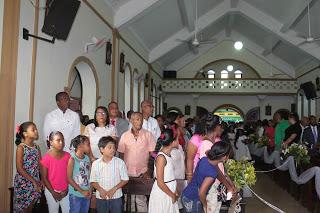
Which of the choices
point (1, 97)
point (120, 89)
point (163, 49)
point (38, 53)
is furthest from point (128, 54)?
point (1, 97)

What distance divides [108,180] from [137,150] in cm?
110

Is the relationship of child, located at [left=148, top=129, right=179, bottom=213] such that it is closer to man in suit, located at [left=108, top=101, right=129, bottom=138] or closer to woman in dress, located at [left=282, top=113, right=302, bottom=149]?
man in suit, located at [left=108, top=101, right=129, bottom=138]

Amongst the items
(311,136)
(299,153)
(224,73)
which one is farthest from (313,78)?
(299,153)

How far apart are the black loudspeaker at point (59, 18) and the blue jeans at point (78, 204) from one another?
2792 millimetres

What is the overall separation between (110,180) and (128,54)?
8468mm

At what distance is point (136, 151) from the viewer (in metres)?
5.35

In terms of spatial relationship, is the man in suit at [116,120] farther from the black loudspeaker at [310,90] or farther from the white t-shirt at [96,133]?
the black loudspeaker at [310,90]

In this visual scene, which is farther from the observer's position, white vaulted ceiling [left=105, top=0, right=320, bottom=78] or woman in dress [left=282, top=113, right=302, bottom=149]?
white vaulted ceiling [left=105, top=0, right=320, bottom=78]

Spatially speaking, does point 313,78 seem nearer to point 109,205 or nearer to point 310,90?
point 310,90

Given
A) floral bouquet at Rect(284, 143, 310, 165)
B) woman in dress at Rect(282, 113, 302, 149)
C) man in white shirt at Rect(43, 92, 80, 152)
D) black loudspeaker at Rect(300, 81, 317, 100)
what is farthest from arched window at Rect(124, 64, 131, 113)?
black loudspeaker at Rect(300, 81, 317, 100)

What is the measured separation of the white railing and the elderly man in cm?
1591

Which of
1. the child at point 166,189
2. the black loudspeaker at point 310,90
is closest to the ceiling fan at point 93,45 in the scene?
the child at point 166,189

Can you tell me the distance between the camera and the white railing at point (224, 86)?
2075cm

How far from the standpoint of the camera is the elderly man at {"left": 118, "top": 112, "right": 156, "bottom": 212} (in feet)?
17.4
